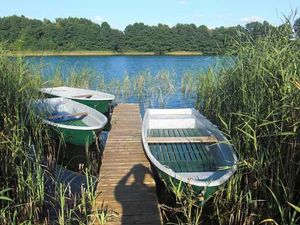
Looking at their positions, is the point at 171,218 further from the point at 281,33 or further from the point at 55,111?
the point at 55,111

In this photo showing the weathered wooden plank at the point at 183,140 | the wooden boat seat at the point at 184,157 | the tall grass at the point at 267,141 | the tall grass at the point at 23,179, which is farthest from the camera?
the weathered wooden plank at the point at 183,140

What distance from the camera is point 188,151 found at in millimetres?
5238

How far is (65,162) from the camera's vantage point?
6355mm

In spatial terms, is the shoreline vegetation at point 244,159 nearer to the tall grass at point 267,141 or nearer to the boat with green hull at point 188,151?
the tall grass at point 267,141

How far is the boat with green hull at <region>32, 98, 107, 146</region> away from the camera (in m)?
5.89

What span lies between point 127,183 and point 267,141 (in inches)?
73.4

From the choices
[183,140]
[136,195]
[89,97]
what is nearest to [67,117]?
[89,97]

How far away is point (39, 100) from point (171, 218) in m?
3.02

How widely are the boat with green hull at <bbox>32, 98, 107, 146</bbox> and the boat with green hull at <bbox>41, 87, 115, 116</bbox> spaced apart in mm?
519

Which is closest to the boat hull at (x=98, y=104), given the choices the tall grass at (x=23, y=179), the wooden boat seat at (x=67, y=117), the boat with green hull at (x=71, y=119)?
the boat with green hull at (x=71, y=119)

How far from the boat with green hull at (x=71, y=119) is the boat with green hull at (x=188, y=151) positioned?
999 mm

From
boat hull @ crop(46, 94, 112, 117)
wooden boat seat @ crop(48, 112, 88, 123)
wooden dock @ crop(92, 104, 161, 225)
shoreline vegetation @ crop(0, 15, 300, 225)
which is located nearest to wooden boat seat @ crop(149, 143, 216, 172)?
wooden dock @ crop(92, 104, 161, 225)

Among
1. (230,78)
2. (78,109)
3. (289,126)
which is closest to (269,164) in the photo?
(289,126)

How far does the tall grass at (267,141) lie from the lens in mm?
3094
